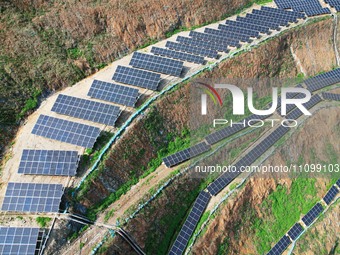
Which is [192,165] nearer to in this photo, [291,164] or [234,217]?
[234,217]

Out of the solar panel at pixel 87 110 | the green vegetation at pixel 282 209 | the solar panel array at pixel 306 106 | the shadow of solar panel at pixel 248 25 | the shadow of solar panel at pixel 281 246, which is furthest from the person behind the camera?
the shadow of solar panel at pixel 248 25

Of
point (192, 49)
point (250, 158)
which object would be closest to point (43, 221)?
point (250, 158)

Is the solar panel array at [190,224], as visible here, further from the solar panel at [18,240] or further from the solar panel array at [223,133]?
the solar panel at [18,240]

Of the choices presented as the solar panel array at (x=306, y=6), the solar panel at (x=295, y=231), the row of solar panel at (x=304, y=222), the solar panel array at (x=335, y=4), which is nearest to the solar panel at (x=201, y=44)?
the solar panel array at (x=306, y=6)

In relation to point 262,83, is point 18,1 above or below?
above

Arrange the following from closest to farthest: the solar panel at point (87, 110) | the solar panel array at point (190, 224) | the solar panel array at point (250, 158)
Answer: the solar panel array at point (190, 224)
the solar panel at point (87, 110)
the solar panel array at point (250, 158)

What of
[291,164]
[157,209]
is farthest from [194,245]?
[291,164]

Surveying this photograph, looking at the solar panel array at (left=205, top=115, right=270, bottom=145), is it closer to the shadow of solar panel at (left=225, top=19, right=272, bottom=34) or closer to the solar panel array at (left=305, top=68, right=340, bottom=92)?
the solar panel array at (left=305, top=68, right=340, bottom=92)
